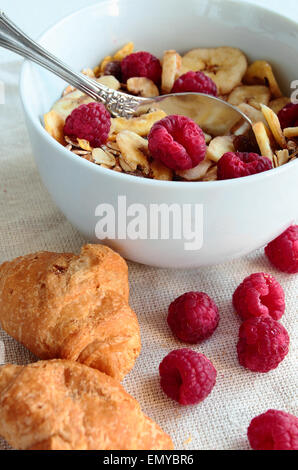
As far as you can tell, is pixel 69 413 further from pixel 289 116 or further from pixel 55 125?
pixel 289 116

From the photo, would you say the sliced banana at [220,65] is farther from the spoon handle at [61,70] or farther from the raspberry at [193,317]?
the raspberry at [193,317]

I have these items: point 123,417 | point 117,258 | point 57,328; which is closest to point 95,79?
point 117,258

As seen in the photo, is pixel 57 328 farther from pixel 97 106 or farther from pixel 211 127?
pixel 211 127

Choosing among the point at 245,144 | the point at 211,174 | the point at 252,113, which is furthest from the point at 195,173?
the point at 252,113

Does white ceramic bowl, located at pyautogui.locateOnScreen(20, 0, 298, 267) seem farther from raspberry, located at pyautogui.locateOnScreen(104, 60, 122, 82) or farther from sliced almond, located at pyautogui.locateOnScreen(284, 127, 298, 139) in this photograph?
sliced almond, located at pyautogui.locateOnScreen(284, 127, 298, 139)

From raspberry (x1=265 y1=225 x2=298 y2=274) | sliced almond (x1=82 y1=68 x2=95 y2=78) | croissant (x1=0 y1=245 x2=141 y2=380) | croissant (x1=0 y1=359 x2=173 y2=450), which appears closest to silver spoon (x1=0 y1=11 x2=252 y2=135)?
sliced almond (x1=82 y1=68 x2=95 y2=78)

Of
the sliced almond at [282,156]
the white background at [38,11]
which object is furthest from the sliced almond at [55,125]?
the white background at [38,11]
